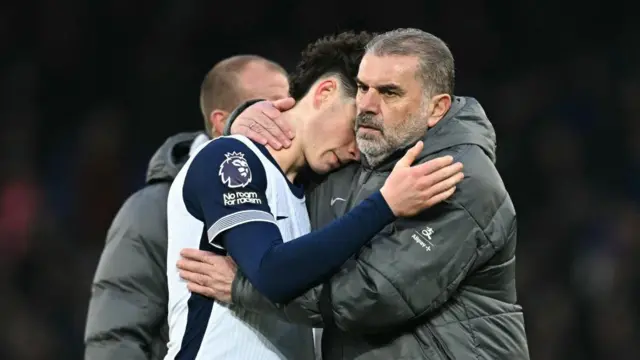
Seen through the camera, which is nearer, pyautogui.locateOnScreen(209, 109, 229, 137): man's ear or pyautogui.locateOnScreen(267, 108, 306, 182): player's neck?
Answer: pyautogui.locateOnScreen(267, 108, 306, 182): player's neck

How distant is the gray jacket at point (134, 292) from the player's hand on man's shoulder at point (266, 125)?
775 mm

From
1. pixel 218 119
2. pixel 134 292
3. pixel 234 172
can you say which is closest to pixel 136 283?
pixel 134 292

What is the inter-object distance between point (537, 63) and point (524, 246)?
1779 mm

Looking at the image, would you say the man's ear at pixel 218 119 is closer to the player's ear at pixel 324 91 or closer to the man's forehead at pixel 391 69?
the player's ear at pixel 324 91

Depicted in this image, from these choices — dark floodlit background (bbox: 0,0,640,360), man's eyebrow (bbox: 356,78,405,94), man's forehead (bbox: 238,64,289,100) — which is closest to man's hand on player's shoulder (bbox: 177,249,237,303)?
man's eyebrow (bbox: 356,78,405,94)

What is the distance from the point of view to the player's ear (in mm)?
3709

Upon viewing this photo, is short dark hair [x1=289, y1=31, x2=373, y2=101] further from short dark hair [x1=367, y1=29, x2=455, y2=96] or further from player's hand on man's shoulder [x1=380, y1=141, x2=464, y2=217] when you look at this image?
player's hand on man's shoulder [x1=380, y1=141, x2=464, y2=217]

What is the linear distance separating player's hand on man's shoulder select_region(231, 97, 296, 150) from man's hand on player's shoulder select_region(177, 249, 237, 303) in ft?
1.27

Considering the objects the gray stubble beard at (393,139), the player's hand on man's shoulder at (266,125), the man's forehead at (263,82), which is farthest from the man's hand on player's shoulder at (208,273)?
the man's forehead at (263,82)

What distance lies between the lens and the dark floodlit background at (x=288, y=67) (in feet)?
25.6

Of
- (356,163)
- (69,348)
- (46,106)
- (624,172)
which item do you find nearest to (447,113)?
(356,163)

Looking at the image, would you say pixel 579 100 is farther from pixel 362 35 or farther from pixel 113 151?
pixel 362 35

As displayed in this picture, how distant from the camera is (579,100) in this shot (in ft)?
29.0

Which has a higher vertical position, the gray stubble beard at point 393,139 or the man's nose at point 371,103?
the man's nose at point 371,103
